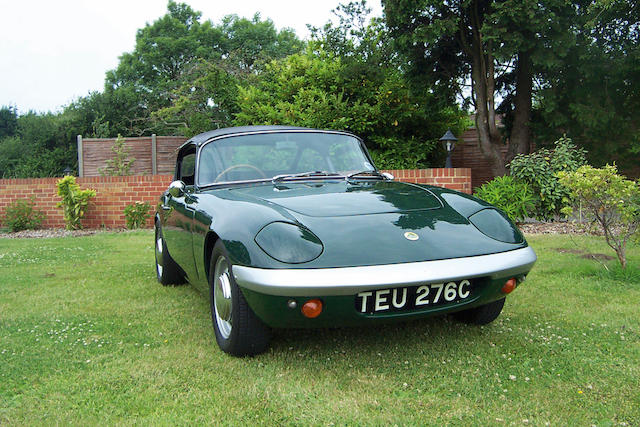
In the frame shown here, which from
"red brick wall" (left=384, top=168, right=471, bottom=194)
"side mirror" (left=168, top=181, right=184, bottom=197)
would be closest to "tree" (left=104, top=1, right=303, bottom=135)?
"red brick wall" (left=384, top=168, right=471, bottom=194)

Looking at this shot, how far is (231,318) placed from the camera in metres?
2.75

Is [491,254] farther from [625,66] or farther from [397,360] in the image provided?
[625,66]

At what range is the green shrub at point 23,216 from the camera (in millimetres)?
10455

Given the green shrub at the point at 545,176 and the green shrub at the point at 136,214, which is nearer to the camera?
the green shrub at the point at 545,176

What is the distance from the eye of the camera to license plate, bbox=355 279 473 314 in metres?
2.40

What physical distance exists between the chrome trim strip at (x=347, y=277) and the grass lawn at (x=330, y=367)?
0.45 meters

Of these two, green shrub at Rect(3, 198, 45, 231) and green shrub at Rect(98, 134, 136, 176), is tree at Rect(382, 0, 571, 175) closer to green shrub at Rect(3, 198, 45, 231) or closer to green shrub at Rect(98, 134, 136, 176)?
green shrub at Rect(3, 198, 45, 231)

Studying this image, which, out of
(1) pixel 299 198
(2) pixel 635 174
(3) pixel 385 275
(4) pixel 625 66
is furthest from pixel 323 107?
(3) pixel 385 275

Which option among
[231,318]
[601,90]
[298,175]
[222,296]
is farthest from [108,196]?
[601,90]

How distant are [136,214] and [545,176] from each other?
7.35m

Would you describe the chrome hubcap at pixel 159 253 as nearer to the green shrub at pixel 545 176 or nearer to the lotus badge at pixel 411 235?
the lotus badge at pixel 411 235

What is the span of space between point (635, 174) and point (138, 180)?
9.93 metres

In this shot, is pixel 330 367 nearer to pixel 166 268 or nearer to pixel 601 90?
pixel 166 268

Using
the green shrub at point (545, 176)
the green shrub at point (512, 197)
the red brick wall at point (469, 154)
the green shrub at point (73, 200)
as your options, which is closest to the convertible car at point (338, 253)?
the green shrub at point (512, 197)
